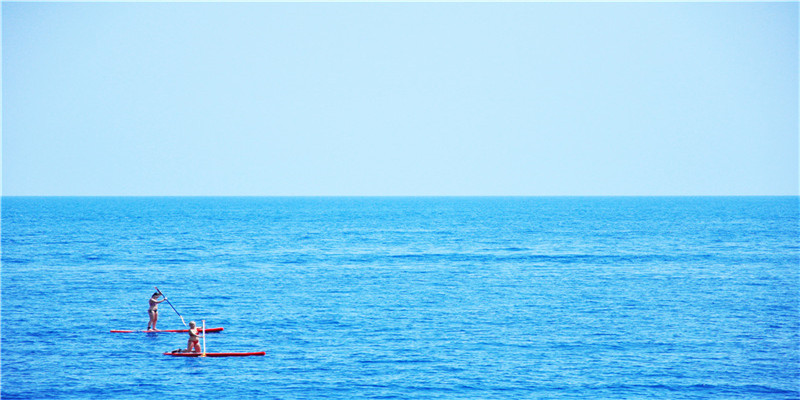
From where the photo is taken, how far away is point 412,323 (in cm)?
4019

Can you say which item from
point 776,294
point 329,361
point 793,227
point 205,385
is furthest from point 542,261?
point 793,227

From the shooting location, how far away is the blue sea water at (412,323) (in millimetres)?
29484

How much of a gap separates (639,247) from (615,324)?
159ft

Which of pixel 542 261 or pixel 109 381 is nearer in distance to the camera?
pixel 109 381

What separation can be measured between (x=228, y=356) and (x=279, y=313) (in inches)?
398

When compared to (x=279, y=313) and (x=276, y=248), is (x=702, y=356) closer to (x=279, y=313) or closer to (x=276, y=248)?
(x=279, y=313)

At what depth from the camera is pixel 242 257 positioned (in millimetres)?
76062

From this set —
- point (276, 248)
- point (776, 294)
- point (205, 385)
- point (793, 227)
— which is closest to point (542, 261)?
point (776, 294)

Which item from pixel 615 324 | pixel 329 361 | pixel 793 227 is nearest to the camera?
pixel 329 361

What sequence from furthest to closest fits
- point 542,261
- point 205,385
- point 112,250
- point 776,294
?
point 112,250 < point 542,261 < point 776,294 < point 205,385

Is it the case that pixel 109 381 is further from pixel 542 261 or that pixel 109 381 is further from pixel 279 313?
pixel 542 261

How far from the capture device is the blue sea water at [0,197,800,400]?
96.7 feet

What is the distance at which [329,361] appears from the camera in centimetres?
3225

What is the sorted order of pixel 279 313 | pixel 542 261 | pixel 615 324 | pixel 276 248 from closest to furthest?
1. pixel 615 324
2. pixel 279 313
3. pixel 542 261
4. pixel 276 248
